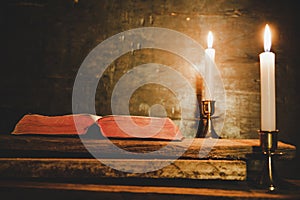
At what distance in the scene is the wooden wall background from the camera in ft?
4.75

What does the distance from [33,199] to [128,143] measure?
364mm

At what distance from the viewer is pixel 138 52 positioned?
59.1 inches

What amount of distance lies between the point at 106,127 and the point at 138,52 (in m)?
0.58

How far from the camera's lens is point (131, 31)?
1.50m

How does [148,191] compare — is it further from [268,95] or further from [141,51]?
[141,51]

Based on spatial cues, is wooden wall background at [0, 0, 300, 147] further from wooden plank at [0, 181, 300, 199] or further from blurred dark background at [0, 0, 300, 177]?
wooden plank at [0, 181, 300, 199]

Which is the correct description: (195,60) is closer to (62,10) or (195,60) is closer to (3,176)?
(62,10)

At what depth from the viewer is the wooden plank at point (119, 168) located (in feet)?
3.13

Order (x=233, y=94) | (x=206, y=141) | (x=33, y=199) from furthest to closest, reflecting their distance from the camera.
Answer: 1. (x=233, y=94)
2. (x=206, y=141)
3. (x=33, y=199)

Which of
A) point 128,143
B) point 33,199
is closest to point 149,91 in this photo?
point 128,143

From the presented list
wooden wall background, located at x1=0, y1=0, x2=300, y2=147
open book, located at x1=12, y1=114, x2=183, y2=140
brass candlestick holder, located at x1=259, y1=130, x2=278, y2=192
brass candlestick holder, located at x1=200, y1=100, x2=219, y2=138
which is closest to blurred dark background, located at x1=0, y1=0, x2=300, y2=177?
wooden wall background, located at x1=0, y1=0, x2=300, y2=147

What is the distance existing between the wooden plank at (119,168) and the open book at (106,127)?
10 cm

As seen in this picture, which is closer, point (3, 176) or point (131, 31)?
point (3, 176)

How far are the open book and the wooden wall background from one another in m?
0.39
